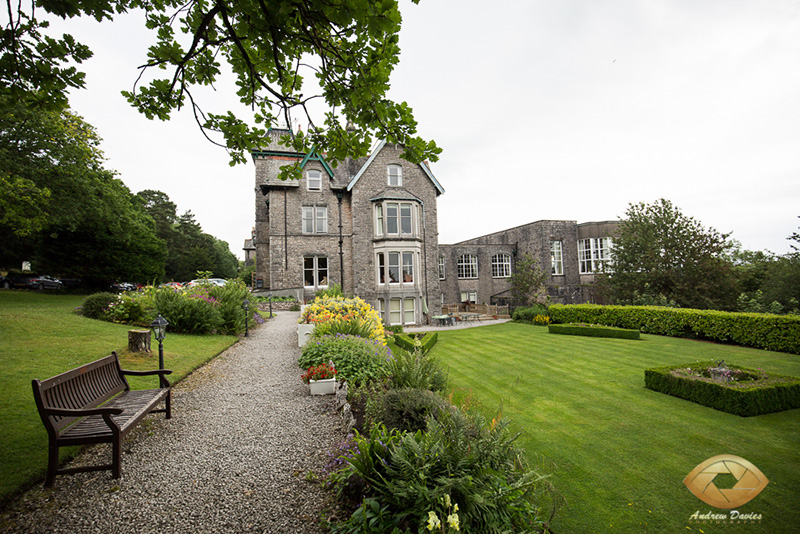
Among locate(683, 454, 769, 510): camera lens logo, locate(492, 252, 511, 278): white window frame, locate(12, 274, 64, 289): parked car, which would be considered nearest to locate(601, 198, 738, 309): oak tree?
locate(492, 252, 511, 278): white window frame

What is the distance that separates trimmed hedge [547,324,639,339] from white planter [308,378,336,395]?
14840 mm

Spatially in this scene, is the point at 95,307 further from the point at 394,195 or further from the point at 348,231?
the point at 394,195

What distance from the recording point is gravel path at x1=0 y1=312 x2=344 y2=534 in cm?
336

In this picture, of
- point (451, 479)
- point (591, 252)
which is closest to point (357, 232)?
point (451, 479)

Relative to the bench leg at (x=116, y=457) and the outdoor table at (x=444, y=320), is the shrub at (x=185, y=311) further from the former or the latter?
the outdoor table at (x=444, y=320)

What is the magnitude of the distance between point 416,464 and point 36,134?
920 inches

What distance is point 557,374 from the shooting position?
10.0 m

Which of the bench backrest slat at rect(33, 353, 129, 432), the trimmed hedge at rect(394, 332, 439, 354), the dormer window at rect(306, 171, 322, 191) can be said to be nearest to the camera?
the bench backrest slat at rect(33, 353, 129, 432)

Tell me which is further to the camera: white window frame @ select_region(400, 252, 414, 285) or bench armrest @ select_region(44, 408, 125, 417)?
white window frame @ select_region(400, 252, 414, 285)

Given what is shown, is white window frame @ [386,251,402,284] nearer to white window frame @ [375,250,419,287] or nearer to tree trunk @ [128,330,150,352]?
white window frame @ [375,250,419,287]

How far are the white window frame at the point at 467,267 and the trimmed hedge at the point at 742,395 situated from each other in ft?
77.7

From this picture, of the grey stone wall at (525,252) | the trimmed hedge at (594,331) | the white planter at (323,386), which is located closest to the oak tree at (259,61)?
the white planter at (323,386)

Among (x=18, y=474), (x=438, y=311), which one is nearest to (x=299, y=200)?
(x=438, y=311)

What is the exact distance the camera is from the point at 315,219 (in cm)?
2272
